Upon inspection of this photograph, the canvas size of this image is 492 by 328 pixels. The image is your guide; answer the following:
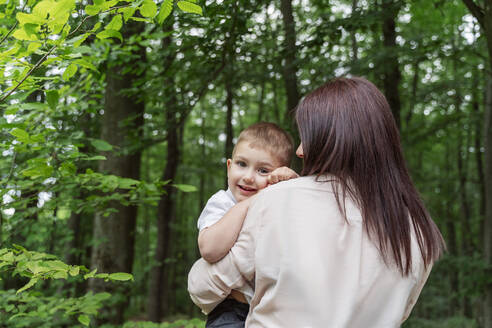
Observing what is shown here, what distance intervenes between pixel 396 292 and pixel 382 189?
340 millimetres

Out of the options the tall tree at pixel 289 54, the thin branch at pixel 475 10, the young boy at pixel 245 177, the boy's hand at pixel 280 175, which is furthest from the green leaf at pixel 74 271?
the thin branch at pixel 475 10

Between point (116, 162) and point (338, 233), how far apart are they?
14.5 ft

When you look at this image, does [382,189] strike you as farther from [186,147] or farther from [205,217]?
[186,147]

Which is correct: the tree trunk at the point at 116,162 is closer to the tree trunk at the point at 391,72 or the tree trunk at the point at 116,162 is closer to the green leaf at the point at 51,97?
the green leaf at the point at 51,97

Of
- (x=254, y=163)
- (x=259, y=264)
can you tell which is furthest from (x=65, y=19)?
(x=259, y=264)

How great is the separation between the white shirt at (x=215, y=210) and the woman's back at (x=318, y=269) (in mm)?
409

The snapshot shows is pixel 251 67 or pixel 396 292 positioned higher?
pixel 251 67

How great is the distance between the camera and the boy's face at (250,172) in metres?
2.02

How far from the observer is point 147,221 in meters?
17.3

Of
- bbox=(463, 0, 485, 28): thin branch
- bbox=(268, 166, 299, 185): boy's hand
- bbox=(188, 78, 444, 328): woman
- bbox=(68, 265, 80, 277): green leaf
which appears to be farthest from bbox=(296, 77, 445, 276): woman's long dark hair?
bbox=(463, 0, 485, 28): thin branch

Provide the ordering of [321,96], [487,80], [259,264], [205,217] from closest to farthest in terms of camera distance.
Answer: [259,264] < [321,96] < [205,217] < [487,80]

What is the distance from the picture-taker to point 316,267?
1324 mm

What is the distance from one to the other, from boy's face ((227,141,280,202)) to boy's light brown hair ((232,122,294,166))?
0.02 metres

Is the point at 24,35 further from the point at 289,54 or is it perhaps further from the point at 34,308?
the point at 289,54
